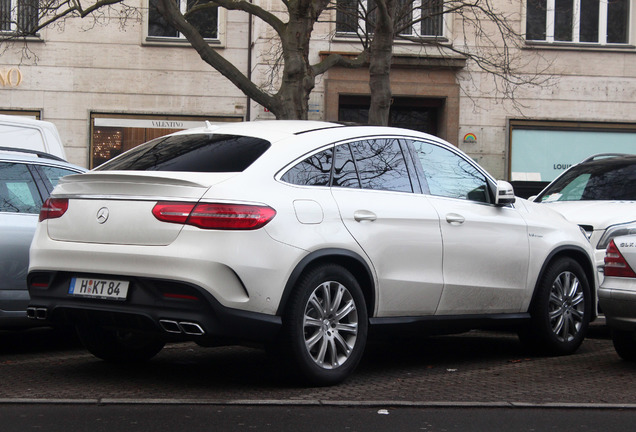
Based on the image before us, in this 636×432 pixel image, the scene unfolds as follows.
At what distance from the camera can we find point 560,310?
27.0ft

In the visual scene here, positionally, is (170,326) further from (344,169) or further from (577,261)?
(577,261)

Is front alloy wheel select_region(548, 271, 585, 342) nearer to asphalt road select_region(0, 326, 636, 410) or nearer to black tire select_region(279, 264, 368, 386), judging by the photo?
asphalt road select_region(0, 326, 636, 410)

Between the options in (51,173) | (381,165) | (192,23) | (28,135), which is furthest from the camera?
(192,23)

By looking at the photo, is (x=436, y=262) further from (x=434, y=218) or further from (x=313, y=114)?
(x=313, y=114)

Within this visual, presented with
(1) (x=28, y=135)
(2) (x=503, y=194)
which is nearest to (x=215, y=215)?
(2) (x=503, y=194)

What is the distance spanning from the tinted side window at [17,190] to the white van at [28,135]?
6.58ft

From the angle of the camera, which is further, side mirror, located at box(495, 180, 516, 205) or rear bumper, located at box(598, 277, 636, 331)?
side mirror, located at box(495, 180, 516, 205)

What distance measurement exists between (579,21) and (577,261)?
15633 millimetres

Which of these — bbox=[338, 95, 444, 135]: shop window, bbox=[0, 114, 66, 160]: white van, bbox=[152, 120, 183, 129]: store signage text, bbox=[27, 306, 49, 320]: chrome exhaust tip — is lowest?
bbox=[27, 306, 49, 320]: chrome exhaust tip

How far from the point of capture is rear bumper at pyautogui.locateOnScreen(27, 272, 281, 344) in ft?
19.1

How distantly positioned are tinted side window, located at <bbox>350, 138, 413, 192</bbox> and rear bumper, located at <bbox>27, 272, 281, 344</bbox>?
1.43m

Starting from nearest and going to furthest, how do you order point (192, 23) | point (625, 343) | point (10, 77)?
point (625, 343) → point (10, 77) → point (192, 23)

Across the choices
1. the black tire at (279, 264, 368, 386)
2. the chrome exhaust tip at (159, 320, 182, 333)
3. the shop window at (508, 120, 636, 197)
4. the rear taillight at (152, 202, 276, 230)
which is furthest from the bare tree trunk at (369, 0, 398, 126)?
the shop window at (508, 120, 636, 197)

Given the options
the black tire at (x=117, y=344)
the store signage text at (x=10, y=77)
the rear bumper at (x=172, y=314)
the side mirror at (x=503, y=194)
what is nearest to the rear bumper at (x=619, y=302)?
the side mirror at (x=503, y=194)
